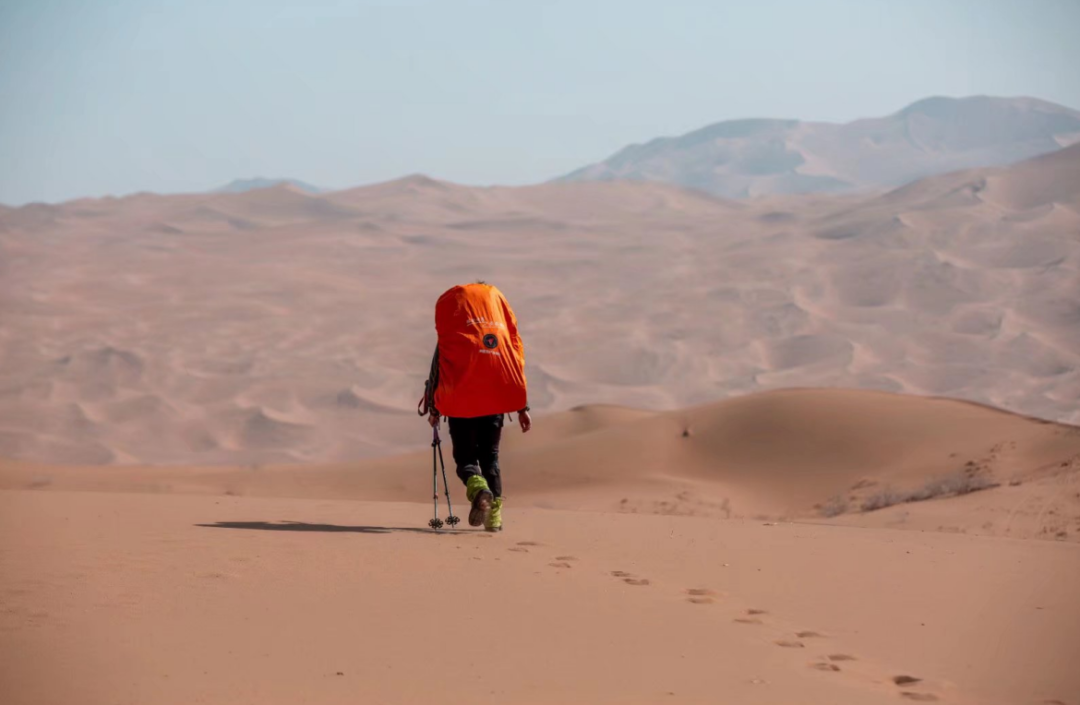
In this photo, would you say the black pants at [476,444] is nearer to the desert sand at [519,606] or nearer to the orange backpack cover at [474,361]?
the orange backpack cover at [474,361]

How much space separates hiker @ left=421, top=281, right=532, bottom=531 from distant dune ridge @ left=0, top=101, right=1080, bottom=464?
1838 centimetres

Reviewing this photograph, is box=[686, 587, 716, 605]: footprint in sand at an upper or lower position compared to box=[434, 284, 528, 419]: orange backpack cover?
lower

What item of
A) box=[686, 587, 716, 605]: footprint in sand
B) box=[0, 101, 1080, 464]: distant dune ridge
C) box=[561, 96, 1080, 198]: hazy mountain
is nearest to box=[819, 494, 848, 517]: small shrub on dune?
box=[686, 587, 716, 605]: footprint in sand

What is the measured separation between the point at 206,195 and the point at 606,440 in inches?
2212

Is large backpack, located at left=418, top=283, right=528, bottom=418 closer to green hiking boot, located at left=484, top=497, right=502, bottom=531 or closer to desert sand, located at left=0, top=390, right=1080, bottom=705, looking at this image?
green hiking boot, located at left=484, top=497, right=502, bottom=531

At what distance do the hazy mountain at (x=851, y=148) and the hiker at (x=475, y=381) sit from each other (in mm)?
131268

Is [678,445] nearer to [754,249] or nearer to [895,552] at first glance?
[895,552]

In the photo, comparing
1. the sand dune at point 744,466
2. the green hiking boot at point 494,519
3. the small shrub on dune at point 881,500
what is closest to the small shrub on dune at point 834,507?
the sand dune at point 744,466

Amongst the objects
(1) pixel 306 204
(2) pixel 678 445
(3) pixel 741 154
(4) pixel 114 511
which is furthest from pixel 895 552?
(3) pixel 741 154

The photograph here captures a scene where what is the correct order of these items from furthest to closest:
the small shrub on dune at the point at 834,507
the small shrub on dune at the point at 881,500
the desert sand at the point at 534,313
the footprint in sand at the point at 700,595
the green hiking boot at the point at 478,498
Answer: the desert sand at the point at 534,313
the small shrub on dune at the point at 834,507
the small shrub on dune at the point at 881,500
the green hiking boot at the point at 478,498
the footprint in sand at the point at 700,595

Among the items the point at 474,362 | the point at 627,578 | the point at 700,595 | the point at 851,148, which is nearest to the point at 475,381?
the point at 474,362

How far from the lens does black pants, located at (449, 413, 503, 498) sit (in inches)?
290

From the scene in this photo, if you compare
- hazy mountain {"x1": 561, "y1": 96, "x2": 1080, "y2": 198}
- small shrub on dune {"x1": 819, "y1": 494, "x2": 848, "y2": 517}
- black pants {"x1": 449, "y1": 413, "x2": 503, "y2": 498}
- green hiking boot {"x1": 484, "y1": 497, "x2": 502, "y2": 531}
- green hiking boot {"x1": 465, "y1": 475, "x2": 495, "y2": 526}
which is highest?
hazy mountain {"x1": 561, "y1": 96, "x2": 1080, "y2": 198}

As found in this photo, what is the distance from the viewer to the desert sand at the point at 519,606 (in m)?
4.05
